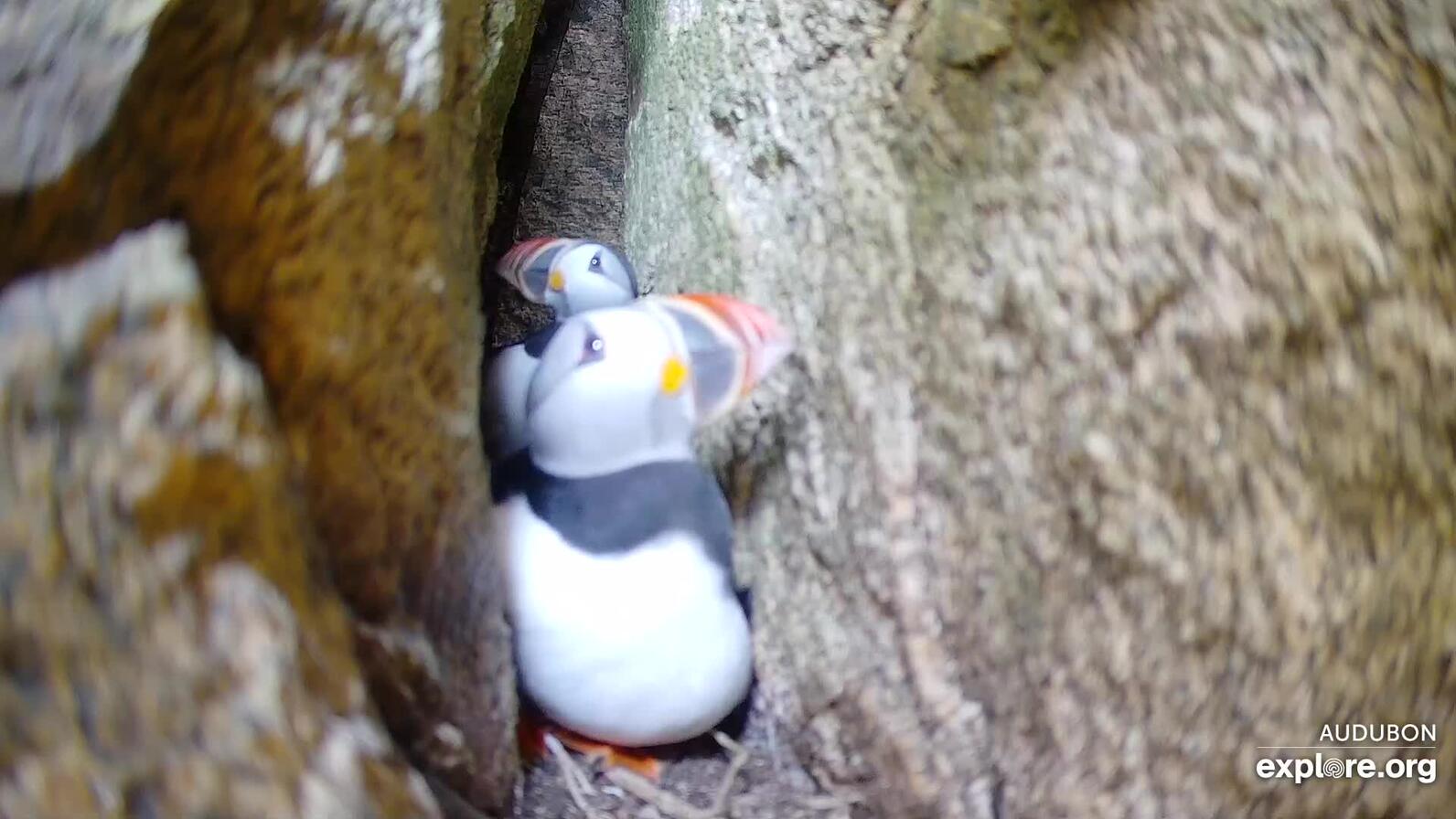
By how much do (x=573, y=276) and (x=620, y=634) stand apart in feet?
2.00

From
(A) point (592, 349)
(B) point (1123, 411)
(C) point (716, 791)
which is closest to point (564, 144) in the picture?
(A) point (592, 349)

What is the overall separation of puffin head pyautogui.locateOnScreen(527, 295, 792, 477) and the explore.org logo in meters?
0.57

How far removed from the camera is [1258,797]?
0.64m

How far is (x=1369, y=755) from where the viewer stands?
24.1 inches

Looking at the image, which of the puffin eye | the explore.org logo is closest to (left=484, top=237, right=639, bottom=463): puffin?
the puffin eye

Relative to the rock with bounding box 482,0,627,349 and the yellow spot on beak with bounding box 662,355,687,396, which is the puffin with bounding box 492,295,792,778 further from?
the rock with bounding box 482,0,627,349

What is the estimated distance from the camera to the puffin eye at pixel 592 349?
3.30 feet

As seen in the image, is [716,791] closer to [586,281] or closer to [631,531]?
[631,531]

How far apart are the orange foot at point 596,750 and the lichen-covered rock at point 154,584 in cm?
40

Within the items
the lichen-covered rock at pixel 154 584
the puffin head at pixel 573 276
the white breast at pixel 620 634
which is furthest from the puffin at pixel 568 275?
the lichen-covered rock at pixel 154 584

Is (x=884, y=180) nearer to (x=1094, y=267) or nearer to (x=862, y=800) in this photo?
(x=1094, y=267)

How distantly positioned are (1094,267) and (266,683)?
0.58 meters

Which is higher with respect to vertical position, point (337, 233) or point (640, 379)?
point (337, 233)

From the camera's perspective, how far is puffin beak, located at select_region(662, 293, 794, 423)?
100 cm
